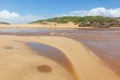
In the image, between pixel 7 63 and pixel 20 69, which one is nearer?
pixel 20 69

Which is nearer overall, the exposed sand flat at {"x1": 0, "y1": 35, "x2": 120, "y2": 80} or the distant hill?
the exposed sand flat at {"x1": 0, "y1": 35, "x2": 120, "y2": 80}

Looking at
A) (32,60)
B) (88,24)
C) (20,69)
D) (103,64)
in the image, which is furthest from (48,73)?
(88,24)

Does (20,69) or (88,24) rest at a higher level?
(20,69)

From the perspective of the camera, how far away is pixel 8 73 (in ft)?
27.0

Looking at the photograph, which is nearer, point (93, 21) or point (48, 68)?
point (48, 68)

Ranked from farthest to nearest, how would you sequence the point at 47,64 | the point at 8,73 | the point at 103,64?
1. the point at 103,64
2. the point at 47,64
3. the point at 8,73

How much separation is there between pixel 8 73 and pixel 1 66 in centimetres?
86

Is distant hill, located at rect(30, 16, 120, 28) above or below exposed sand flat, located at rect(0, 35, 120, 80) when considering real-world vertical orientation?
below

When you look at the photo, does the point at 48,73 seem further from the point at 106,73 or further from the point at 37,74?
the point at 106,73

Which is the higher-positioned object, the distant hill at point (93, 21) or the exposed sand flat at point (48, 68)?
the exposed sand flat at point (48, 68)

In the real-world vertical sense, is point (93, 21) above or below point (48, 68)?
below

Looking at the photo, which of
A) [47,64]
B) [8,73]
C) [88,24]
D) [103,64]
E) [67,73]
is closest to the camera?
[8,73]

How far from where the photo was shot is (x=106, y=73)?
913cm

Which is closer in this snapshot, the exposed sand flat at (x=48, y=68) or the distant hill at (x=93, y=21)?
the exposed sand flat at (x=48, y=68)
